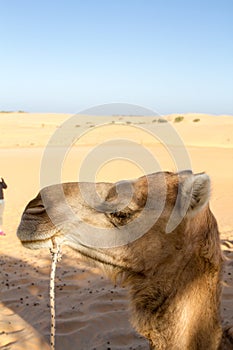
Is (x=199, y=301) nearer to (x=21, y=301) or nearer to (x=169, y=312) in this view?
(x=169, y=312)

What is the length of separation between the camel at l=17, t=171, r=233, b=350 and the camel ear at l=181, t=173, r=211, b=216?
0.09 feet

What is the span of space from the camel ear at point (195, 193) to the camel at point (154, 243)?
27 millimetres

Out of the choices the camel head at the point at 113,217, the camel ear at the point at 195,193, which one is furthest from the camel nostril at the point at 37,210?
the camel ear at the point at 195,193

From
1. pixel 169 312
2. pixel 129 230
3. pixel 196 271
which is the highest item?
pixel 129 230

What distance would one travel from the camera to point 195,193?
287 cm

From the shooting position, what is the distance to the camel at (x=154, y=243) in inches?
121

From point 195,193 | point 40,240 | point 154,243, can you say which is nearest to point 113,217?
point 154,243

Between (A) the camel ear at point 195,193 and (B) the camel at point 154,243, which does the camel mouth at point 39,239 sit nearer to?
(B) the camel at point 154,243

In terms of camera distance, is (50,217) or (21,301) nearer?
(50,217)

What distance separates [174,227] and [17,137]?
4452cm

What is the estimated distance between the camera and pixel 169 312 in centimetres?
309

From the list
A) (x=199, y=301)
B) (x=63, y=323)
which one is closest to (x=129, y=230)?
(x=199, y=301)

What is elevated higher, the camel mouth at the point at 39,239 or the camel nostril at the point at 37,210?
the camel nostril at the point at 37,210

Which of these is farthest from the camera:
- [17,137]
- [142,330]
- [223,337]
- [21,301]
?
[17,137]
